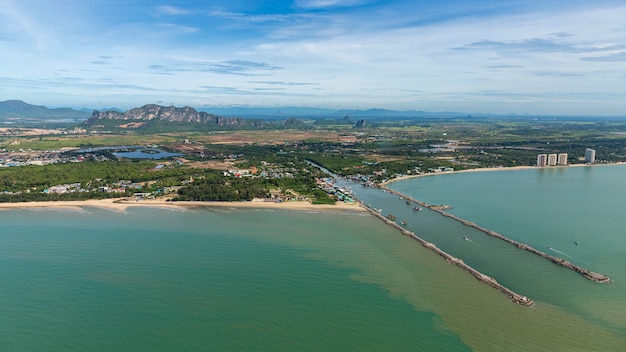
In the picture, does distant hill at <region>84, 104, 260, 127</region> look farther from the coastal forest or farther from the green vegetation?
the green vegetation

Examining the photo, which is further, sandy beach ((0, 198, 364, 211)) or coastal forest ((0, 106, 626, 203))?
coastal forest ((0, 106, 626, 203))

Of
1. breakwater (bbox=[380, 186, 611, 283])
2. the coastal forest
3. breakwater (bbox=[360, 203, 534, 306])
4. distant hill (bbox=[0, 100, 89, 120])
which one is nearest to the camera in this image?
breakwater (bbox=[360, 203, 534, 306])

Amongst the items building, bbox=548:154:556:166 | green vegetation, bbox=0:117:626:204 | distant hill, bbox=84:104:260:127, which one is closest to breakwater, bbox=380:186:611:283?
green vegetation, bbox=0:117:626:204

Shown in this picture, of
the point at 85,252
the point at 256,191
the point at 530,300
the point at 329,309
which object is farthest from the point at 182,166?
the point at 530,300

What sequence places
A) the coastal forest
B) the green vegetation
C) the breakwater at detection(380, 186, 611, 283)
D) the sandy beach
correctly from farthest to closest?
the green vegetation → the coastal forest → the sandy beach → the breakwater at detection(380, 186, 611, 283)

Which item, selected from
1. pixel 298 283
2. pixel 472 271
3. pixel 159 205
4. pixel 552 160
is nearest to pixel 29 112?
pixel 159 205

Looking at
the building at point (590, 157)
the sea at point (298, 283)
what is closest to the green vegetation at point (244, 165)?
the building at point (590, 157)

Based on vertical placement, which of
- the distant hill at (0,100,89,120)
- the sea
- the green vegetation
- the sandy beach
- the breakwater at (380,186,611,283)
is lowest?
the sea

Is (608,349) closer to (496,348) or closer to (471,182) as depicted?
(496,348)
